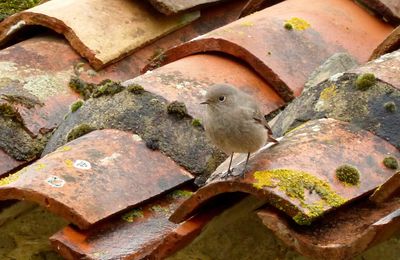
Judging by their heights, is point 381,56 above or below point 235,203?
above

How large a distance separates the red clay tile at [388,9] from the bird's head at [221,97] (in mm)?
1655

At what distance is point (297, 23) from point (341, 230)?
2.15 metres

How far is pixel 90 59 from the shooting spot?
5430mm

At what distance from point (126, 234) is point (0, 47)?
241 centimetres

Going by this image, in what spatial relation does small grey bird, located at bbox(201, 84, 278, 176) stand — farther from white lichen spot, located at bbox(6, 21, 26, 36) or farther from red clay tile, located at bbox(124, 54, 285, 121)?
white lichen spot, located at bbox(6, 21, 26, 36)

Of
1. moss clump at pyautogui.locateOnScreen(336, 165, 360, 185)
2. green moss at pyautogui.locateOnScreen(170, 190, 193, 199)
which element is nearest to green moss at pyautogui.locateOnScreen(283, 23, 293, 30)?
green moss at pyautogui.locateOnScreen(170, 190, 193, 199)

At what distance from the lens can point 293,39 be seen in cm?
524

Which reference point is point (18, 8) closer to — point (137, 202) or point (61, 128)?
point (61, 128)

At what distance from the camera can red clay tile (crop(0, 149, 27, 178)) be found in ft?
14.8

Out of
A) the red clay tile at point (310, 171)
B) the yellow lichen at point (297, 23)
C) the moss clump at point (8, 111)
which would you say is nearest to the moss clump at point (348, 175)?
the red clay tile at point (310, 171)

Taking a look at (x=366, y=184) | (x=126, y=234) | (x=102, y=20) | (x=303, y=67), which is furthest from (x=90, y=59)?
(x=366, y=184)

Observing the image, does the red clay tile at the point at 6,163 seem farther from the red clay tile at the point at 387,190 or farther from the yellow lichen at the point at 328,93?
the red clay tile at the point at 387,190

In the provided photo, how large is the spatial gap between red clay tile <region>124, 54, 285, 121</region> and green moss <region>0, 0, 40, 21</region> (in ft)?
6.08

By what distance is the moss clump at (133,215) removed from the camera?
4066 mm
